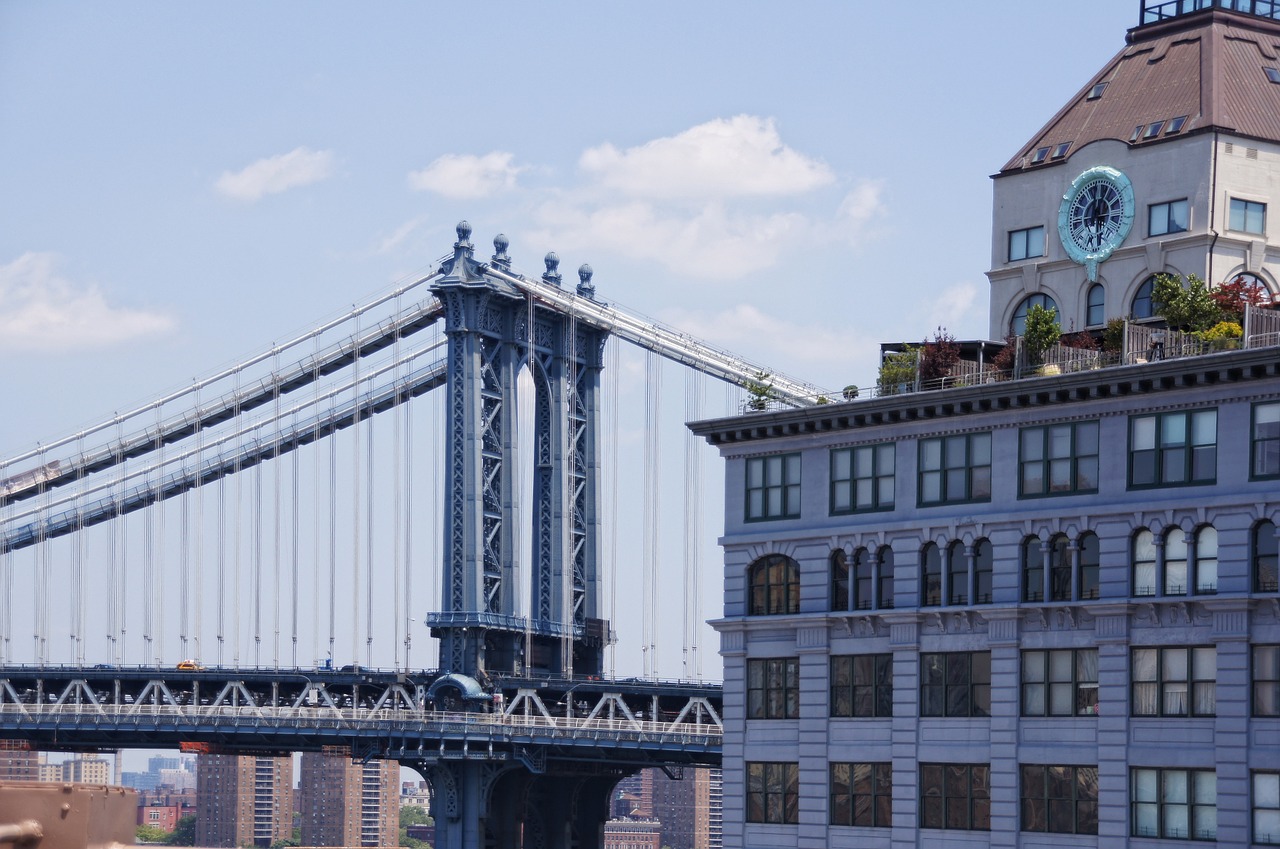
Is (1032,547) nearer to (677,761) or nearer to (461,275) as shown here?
(677,761)

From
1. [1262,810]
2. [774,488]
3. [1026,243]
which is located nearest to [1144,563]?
[1262,810]

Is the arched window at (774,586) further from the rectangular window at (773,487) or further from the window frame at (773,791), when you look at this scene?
the window frame at (773,791)

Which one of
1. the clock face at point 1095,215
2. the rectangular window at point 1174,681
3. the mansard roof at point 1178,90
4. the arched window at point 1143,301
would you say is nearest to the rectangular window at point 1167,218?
the clock face at point 1095,215

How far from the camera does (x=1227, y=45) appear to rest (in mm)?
82750

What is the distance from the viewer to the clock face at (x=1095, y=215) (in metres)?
79.8

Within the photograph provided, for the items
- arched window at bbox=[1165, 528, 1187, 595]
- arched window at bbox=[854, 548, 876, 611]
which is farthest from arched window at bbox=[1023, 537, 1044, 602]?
arched window at bbox=[854, 548, 876, 611]

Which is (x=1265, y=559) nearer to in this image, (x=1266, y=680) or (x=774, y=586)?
(x=1266, y=680)

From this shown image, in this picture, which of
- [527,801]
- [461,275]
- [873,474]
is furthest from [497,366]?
[873,474]

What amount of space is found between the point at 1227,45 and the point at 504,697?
6895cm

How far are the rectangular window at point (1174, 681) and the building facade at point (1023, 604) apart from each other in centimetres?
6

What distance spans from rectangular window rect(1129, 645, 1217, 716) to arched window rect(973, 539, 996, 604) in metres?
5.67

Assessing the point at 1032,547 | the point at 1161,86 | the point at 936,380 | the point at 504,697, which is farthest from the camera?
the point at 504,697

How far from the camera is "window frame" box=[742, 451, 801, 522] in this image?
69.9 metres

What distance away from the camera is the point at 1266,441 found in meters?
57.8
